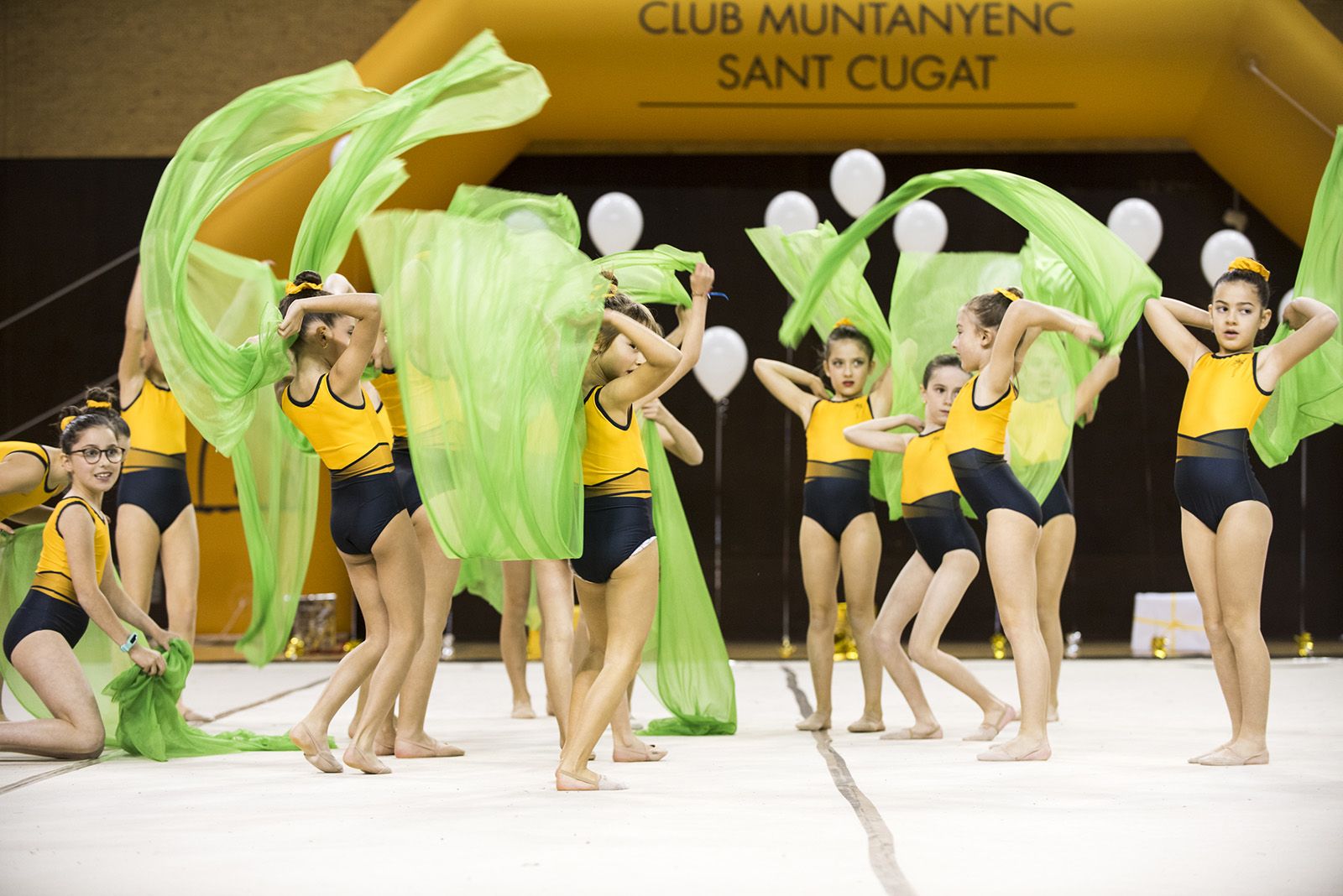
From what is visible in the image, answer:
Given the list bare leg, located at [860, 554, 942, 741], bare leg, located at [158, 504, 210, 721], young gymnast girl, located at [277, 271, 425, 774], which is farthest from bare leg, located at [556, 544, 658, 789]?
bare leg, located at [158, 504, 210, 721]

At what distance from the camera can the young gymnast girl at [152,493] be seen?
553 centimetres

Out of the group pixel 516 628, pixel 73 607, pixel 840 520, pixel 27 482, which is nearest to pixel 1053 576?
pixel 840 520

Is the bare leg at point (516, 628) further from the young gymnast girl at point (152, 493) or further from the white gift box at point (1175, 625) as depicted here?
the white gift box at point (1175, 625)

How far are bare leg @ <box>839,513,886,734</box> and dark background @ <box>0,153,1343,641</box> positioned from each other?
4.46 m

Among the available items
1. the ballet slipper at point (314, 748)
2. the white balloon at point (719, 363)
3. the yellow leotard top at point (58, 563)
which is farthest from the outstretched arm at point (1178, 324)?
the white balloon at point (719, 363)

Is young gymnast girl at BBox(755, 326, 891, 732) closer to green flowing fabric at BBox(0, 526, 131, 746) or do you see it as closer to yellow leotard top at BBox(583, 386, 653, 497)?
yellow leotard top at BBox(583, 386, 653, 497)

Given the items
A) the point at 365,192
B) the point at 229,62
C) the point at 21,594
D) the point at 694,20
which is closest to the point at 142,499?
the point at 21,594

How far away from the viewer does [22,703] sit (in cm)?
466

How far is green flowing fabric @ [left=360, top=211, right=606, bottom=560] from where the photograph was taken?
3754mm

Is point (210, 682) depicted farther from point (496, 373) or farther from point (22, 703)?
point (496, 373)

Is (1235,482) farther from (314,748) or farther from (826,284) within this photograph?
(314,748)

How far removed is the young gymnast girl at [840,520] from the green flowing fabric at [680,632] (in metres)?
0.39

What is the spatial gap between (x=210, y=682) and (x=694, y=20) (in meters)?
4.67

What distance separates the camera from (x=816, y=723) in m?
5.26
